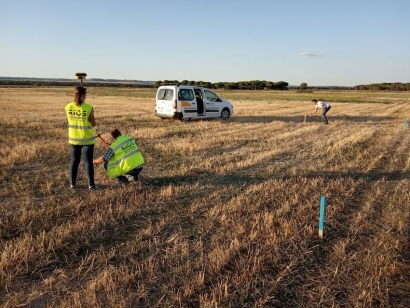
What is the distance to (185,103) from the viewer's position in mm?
16547

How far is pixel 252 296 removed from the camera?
3047mm

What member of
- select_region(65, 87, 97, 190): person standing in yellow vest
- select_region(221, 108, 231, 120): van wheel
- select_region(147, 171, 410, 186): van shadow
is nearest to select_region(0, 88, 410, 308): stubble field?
select_region(147, 171, 410, 186): van shadow

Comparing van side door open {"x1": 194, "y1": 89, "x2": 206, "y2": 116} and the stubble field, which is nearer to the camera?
the stubble field

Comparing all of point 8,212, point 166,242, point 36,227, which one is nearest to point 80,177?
point 8,212

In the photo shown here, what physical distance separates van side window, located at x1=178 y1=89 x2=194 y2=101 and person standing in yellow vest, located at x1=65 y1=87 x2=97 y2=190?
10.6 m

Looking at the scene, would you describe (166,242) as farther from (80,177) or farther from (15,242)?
(80,177)

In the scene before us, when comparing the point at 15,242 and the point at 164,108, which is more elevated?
the point at 164,108

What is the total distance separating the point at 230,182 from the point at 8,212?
12.9 ft

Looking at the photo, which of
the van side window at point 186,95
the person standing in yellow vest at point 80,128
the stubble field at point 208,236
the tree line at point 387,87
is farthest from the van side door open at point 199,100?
the tree line at point 387,87

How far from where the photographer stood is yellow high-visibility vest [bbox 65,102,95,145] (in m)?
5.88

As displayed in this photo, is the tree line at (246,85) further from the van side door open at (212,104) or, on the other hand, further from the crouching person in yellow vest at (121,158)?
the crouching person in yellow vest at (121,158)

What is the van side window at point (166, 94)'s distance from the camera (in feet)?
54.3

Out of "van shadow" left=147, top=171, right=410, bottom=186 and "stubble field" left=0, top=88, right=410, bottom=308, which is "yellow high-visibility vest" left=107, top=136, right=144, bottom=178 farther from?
"van shadow" left=147, top=171, right=410, bottom=186

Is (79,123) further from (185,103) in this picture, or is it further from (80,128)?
(185,103)
